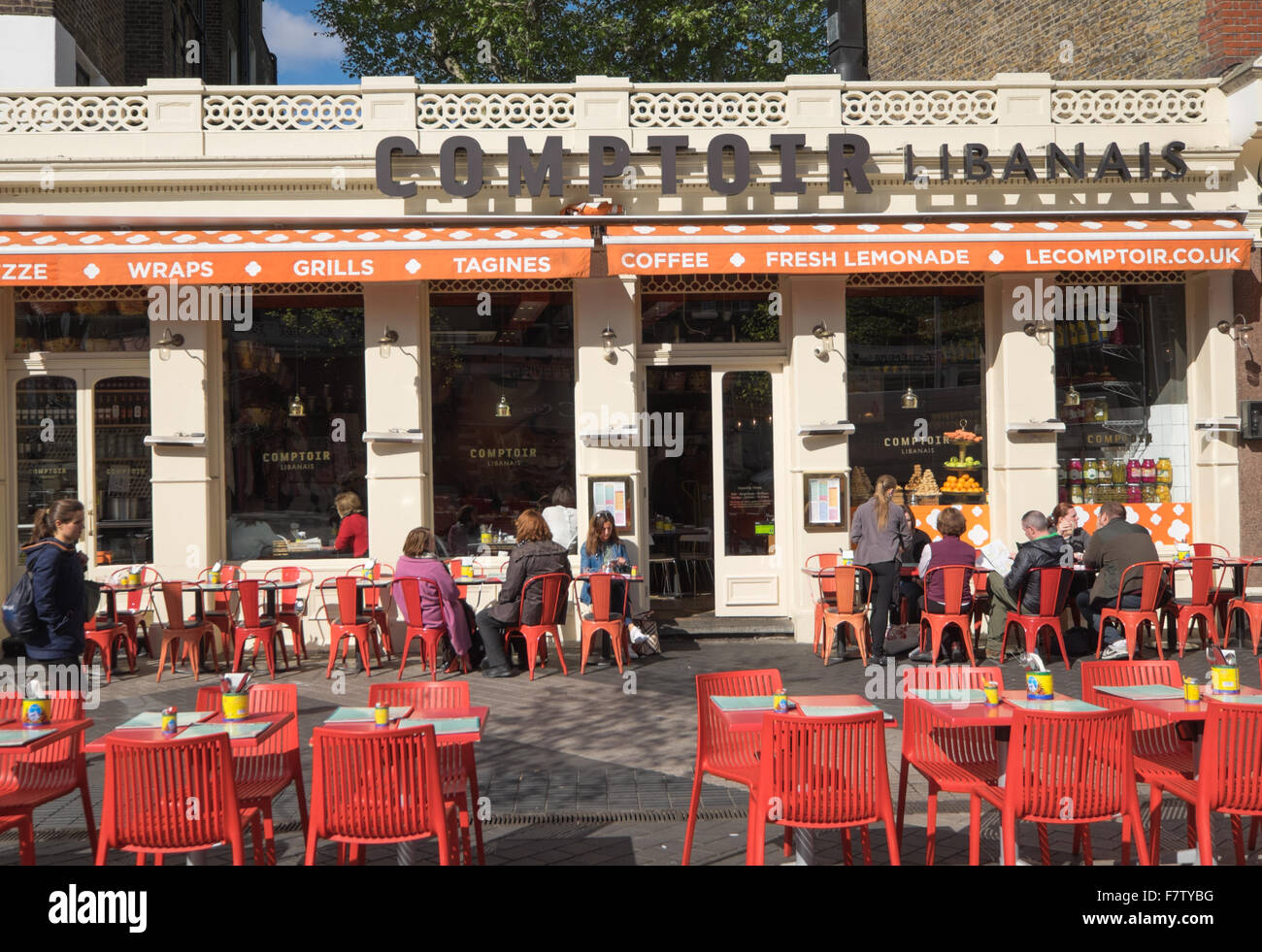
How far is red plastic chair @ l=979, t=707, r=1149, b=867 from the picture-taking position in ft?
14.3

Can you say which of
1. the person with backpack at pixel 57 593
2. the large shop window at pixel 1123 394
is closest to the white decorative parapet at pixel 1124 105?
the large shop window at pixel 1123 394

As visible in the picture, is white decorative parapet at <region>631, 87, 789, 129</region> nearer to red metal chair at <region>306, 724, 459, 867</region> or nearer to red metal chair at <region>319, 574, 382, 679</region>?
red metal chair at <region>319, 574, 382, 679</region>

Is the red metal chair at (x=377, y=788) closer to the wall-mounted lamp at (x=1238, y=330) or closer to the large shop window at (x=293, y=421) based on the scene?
the large shop window at (x=293, y=421)

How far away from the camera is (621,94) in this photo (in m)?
11.7

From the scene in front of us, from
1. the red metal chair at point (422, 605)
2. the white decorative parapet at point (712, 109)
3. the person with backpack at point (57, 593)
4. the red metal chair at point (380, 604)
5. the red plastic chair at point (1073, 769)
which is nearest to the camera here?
the red plastic chair at point (1073, 769)

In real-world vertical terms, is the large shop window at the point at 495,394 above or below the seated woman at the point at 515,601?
above

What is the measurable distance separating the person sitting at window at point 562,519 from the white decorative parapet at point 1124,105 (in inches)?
260

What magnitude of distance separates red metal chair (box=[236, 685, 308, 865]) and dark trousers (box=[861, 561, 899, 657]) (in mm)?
6230

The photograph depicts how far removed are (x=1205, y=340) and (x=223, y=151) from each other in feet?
34.8

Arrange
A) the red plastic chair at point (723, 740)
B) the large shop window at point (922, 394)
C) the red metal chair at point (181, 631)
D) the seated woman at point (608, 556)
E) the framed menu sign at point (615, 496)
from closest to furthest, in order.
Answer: the red plastic chair at point (723, 740), the red metal chair at point (181, 631), the seated woman at point (608, 556), the framed menu sign at point (615, 496), the large shop window at point (922, 394)

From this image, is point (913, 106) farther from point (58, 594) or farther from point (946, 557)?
point (58, 594)

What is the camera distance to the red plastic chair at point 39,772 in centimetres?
468

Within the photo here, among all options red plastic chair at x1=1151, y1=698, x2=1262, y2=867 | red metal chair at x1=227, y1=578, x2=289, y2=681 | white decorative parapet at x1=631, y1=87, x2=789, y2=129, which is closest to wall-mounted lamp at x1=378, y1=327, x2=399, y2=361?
red metal chair at x1=227, y1=578, x2=289, y2=681

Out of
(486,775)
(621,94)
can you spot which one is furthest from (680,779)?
(621,94)
